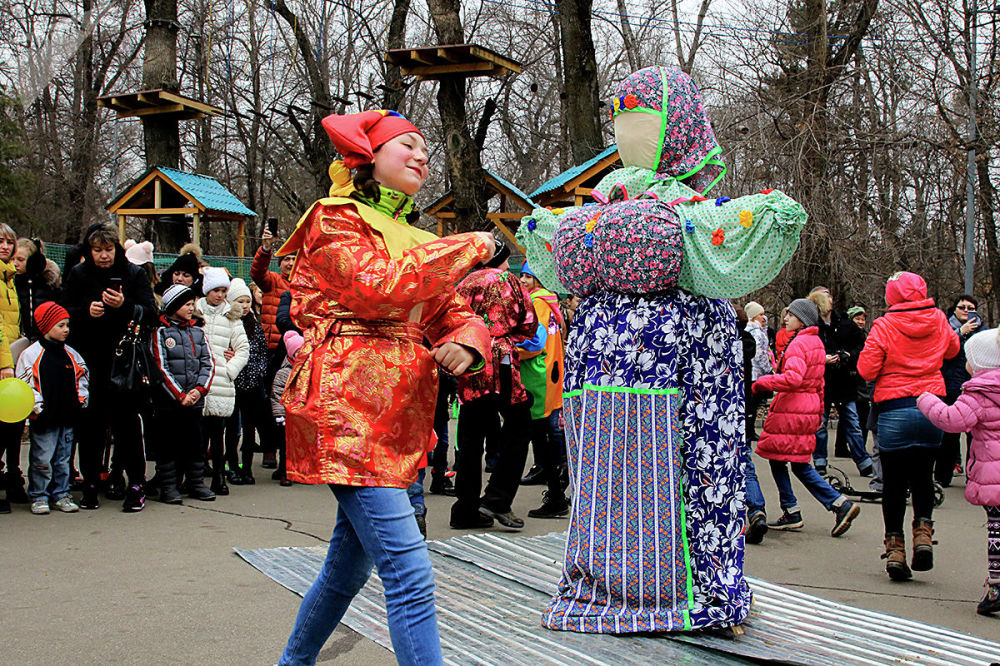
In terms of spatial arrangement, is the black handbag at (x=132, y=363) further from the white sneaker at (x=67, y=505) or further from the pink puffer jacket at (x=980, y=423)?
the pink puffer jacket at (x=980, y=423)

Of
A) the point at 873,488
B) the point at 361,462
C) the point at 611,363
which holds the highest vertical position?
the point at 611,363

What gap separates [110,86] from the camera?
91.8 ft

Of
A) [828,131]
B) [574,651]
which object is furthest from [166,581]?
[828,131]

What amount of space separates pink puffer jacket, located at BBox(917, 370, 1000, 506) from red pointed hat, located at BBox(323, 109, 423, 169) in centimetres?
325

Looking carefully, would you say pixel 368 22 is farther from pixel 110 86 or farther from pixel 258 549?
pixel 258 549

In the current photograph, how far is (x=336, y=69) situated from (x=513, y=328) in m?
21.9

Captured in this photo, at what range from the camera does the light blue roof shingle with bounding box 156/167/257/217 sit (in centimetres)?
1533

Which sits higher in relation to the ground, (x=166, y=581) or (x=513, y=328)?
(x=513, y=328)

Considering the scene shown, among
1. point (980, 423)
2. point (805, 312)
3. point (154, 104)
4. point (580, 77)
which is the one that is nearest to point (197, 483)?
point (805, 312)

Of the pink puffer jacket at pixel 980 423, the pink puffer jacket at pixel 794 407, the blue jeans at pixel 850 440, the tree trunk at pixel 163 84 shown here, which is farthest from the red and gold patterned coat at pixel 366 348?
the tree trunk at pixel 163 84

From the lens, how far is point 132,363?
22.9 feet

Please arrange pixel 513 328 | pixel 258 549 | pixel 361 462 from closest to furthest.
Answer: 1. pixel 361 462
2. pixel 258 549
3. pixel 513 328

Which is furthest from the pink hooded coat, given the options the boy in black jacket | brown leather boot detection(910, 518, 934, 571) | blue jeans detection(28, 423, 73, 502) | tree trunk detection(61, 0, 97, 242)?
tree trunk detection(61, 0, 97, 242)

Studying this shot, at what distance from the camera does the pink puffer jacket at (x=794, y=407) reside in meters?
6.62
